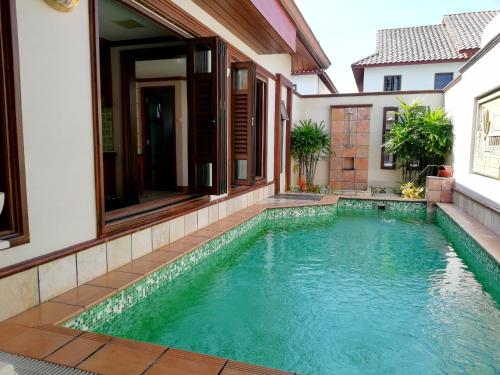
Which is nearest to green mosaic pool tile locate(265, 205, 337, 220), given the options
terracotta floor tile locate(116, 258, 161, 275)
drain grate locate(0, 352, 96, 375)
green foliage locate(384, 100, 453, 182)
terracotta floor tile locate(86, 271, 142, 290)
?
green foliage locate(384, 100, 453, 182)

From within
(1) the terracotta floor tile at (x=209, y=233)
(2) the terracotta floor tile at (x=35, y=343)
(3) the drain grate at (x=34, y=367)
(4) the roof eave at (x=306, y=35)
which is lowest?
(1) the terracotta floor tile at (x=209, y=233)

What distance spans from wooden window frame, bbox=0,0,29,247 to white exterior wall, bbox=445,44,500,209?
5221 millimetres

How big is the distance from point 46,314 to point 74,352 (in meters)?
0.57

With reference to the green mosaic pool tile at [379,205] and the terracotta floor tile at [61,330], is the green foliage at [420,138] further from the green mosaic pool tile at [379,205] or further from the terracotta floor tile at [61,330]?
the terracotta floor tile at [61,330]

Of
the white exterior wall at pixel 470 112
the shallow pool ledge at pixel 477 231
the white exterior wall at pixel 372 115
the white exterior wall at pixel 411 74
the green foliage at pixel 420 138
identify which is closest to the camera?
the shallow pool ledge at pixel 477 231

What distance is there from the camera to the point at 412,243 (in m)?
5.28

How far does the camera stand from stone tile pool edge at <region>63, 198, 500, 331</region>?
263 centimetres

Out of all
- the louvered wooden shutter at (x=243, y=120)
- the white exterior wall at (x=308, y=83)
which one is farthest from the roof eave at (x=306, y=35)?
the white exterior wall at (x=308, y=83)

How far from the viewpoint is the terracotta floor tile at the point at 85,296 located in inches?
100

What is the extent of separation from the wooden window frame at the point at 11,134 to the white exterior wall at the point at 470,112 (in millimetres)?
5221

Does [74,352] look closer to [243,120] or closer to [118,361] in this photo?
[118,361]

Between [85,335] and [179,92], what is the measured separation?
5.55m

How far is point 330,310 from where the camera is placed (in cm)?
304

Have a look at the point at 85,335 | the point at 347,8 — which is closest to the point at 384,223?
the point at 85,335
